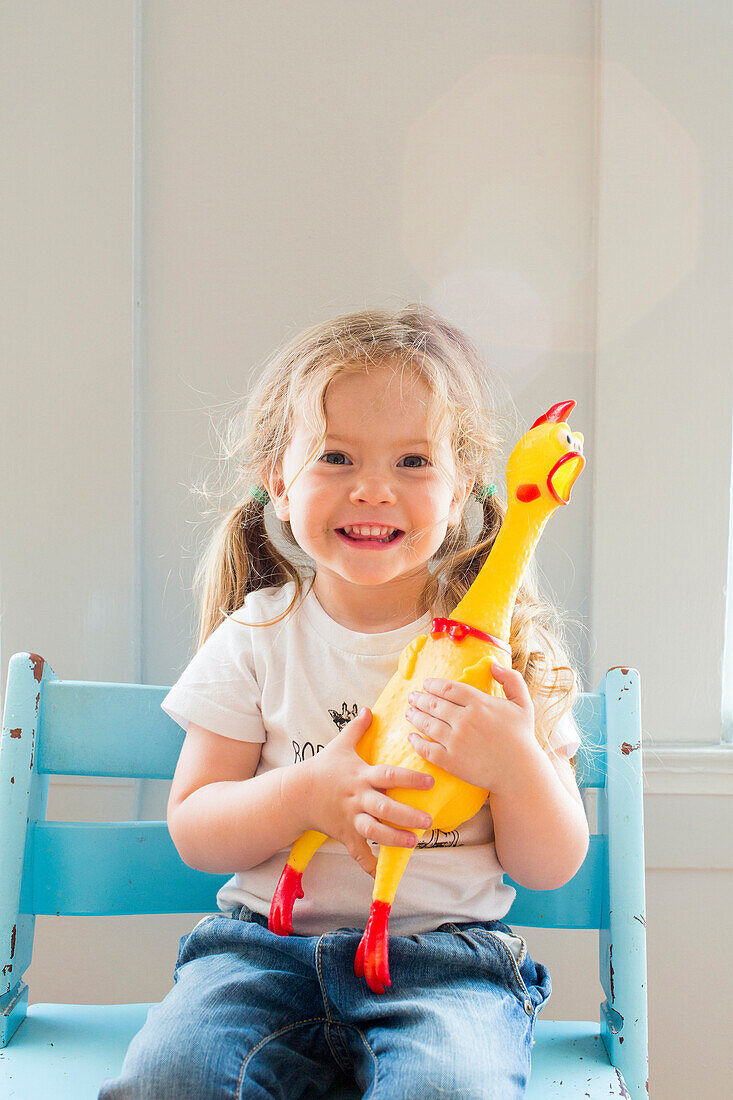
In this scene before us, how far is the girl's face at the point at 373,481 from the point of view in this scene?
739mm

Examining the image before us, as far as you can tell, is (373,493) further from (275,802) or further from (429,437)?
(275,802)

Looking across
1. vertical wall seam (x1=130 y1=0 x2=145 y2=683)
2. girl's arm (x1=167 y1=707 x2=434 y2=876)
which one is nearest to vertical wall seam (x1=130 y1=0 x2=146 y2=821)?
vertical wall seam (x1=130 y1=0 x2=145 y2=683)

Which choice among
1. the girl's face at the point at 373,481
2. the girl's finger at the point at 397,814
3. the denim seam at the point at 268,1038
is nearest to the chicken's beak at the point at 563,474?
the girl's face at the point at 373,481

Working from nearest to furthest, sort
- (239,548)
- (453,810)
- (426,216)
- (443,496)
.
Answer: (453,810)
(443,496)
(239,548)
(426,216)

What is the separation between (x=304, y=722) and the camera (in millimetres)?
814

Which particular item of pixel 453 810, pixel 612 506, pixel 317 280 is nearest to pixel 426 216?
pixel 317 280

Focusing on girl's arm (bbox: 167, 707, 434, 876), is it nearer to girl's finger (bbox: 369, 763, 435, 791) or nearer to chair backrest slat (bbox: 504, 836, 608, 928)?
girl's finger (bbox: 369, 763, 435, 791)

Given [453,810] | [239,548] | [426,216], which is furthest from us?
[426,216]

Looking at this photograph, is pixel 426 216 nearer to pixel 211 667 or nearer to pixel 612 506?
pixel 612 506

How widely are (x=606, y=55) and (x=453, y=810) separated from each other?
90cm

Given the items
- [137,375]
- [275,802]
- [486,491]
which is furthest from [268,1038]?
[137,375]

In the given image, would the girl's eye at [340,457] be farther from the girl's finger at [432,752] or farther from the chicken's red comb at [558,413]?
the girl's finger at [432,752]

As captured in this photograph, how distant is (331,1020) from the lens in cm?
68

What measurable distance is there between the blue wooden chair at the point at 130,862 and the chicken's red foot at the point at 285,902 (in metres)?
0.22
